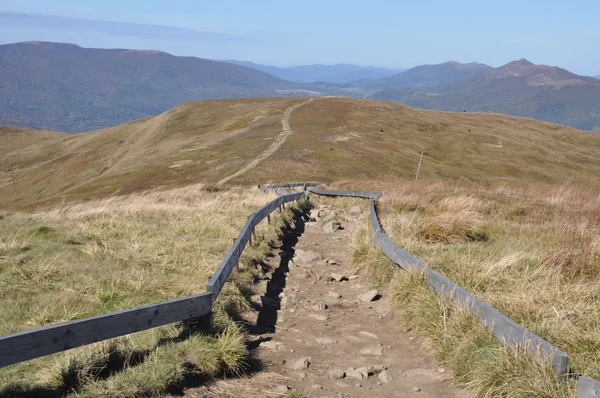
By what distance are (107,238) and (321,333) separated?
6.45m

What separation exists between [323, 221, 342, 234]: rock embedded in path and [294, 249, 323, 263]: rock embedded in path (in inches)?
134

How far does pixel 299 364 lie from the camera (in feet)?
23.6

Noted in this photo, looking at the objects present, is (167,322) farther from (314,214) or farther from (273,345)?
(314,214)

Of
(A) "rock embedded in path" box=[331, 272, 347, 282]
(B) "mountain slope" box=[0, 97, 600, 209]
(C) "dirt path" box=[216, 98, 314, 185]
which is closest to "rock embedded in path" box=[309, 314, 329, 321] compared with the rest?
(A) "rock embedded in path" box=[331, 272, 347, 282]

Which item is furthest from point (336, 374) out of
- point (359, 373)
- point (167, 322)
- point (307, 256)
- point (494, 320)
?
point (307, 256)

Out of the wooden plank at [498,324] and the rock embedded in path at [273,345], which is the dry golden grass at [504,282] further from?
the rock embedded in path at [273,345]

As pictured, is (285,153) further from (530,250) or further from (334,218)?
(530,250)

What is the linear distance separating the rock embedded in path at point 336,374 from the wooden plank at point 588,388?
278cm

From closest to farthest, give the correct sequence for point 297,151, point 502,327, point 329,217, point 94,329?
point 94,329
point 502,327
point 329,217
point 297,151

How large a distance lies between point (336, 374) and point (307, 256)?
6669 mm

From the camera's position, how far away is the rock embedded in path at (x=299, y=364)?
7.14 meters

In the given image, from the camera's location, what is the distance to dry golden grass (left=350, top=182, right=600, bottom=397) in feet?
19.1

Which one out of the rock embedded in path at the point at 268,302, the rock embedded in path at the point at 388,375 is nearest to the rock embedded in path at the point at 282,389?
the rock embedded in path at the point at 388,375

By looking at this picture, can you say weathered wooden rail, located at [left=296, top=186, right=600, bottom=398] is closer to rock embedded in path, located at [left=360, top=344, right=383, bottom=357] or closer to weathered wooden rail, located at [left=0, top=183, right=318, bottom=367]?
rock embedded in path, located at [left=360, top=344, right=383, bottom=357]
